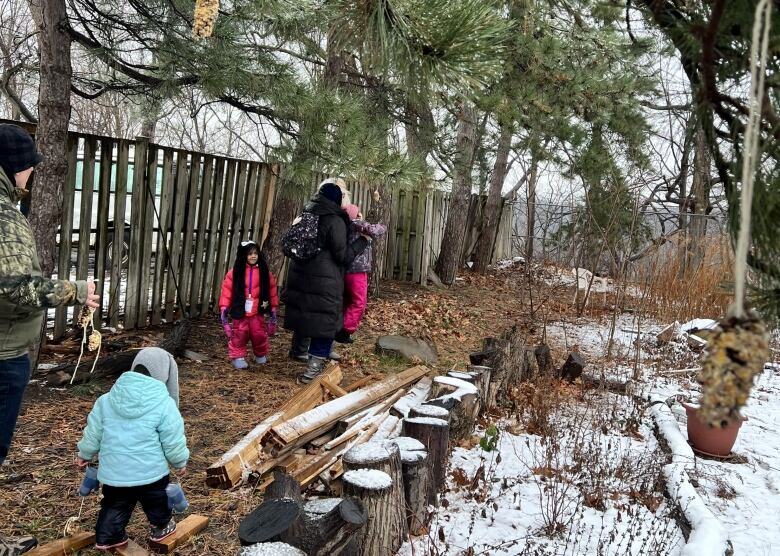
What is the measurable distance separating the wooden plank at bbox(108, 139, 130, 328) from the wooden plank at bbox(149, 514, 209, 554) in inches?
125

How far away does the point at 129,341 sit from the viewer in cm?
532

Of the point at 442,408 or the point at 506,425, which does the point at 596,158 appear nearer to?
the point at 506,425

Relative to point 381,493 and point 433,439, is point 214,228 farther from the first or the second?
point 381,493

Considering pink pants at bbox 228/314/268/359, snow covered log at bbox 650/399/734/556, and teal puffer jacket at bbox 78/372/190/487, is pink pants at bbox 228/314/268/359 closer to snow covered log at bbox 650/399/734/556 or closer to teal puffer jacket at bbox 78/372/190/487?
teal puffer jacket at bbox 78/372/190/487

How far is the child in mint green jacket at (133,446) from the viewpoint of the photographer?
8.09ft

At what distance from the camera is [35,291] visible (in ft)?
7.30

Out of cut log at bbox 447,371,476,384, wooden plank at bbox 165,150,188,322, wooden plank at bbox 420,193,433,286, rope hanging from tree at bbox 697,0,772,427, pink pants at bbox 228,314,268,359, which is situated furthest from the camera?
wooden plank at bbox 420,193,433,286

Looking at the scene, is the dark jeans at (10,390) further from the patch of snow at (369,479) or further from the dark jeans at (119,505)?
the patch of snow at (369,479)

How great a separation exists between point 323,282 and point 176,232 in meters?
2.00

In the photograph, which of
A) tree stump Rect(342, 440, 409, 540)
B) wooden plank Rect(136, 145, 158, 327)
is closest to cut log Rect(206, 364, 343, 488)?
tree stump Rect(342, 440, 409, 540)

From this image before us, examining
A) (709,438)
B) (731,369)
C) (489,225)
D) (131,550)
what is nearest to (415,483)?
(131,550)

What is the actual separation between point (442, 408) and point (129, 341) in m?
3.24

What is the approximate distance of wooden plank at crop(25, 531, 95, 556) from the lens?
95.0 inches

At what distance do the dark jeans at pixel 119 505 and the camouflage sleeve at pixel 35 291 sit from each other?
2.84 ft
